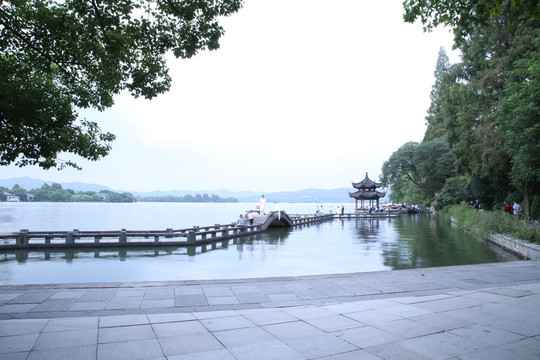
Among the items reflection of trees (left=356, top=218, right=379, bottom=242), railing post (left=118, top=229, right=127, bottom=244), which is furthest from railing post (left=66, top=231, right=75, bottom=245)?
reflection of trees (left=356, top=218, right=379, bottom=242)

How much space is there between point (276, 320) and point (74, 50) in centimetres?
764

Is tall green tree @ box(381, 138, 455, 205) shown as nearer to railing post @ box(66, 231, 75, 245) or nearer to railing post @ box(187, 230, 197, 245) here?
railing post @ box(187, 230, 197, 245)

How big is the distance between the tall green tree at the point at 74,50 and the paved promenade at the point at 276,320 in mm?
4144

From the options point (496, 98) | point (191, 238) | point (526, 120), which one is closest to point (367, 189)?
point (496, 98)

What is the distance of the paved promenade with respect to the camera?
4219 millimetres

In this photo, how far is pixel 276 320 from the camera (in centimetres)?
544

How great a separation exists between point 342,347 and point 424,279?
17.4 ft

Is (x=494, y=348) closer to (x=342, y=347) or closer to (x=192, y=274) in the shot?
(x=342, y=347)

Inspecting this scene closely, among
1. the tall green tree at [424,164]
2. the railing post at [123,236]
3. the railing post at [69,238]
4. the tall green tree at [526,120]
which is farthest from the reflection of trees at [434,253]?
the tall green tree at [424,164]

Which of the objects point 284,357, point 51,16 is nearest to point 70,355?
point 284,357

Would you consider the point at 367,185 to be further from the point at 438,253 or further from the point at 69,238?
the point at 69,238

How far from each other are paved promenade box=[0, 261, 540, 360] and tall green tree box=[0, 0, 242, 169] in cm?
414

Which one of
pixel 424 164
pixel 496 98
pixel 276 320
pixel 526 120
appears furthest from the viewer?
pixel 424 164

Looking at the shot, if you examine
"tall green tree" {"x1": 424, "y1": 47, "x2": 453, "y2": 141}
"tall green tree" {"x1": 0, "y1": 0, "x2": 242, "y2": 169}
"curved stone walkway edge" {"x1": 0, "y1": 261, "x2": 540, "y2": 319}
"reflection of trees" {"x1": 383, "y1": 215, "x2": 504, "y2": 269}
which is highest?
"tall green tree" {"x1": 424, "y1": 47, "x2": 453, "y2": 141}
